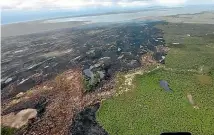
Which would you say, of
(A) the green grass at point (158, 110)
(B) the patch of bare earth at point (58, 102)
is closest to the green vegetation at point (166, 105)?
(A) the green grass at point (158, 110)

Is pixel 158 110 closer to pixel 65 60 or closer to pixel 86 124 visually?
pixel 86 124

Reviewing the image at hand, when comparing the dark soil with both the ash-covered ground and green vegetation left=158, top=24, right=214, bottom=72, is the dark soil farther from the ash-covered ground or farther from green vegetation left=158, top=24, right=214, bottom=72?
green vegetation left=158, top=24, right=214, bottom=72

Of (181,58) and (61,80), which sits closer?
(61,80)

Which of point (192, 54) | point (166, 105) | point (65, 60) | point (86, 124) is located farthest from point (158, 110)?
point (65, 60)

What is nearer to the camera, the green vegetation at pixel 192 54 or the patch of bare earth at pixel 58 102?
the patch of bare earth at pixel 58 102

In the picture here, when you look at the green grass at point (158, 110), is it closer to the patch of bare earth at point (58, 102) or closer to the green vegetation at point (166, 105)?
the green vegetation at point (166, 105)

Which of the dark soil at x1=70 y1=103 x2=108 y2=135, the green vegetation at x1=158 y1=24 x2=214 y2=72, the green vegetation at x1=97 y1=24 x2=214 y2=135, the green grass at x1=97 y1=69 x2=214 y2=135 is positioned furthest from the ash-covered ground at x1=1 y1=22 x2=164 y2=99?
the dark soil at x1=70 y1=103 x2=108 y2=135

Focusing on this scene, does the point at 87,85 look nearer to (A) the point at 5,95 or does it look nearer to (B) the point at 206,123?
(A) the point at 5,95

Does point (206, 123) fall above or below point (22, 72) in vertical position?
above

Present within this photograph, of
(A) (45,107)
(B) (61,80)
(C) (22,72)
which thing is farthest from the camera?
(C) (22,72)

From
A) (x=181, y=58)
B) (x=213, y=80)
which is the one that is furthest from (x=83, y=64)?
(x=213, y=80)
